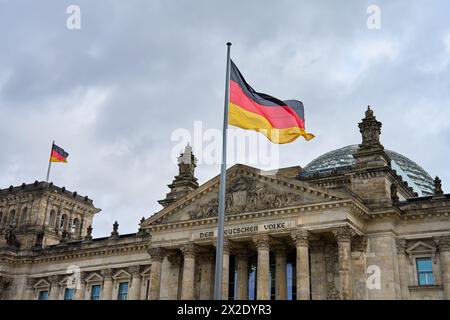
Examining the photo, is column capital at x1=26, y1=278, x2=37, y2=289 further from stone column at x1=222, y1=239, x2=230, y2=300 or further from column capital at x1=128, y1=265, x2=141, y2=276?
stone column at x1=222, y1=239, x2=230, y2=300

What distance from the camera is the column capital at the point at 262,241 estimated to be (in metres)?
39.8

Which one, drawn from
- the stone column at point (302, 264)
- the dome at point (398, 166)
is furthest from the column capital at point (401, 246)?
the dome at point (398, 166)

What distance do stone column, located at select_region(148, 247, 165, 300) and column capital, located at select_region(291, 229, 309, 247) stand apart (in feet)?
39.3

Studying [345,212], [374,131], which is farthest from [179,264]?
[374,131]

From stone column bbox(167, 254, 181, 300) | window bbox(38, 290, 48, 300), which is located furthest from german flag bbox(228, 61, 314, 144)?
window bbox(38, 290, 48, 300)

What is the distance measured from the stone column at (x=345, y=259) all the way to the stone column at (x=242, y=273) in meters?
9.14

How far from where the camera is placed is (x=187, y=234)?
43750mm

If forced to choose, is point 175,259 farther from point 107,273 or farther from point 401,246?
point 401,246

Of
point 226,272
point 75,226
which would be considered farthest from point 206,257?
point 75,226

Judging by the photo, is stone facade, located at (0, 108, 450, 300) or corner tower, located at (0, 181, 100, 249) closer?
stone facade, located at (0, 108, 450, 300)

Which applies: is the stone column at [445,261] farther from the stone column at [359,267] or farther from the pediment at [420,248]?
the stone column at [359,267]

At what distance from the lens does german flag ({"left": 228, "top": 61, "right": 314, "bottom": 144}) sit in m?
24.3

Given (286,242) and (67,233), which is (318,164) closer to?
(286,242)
